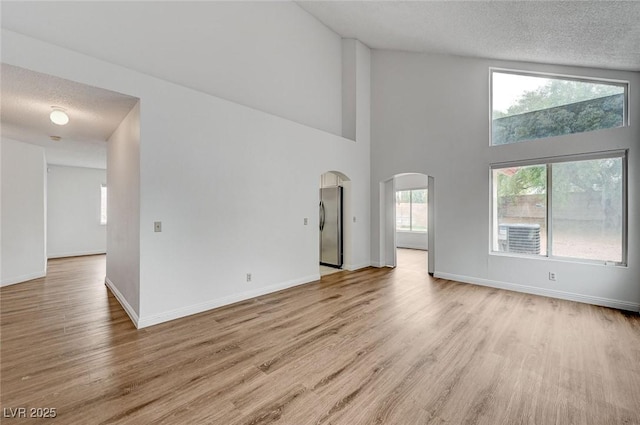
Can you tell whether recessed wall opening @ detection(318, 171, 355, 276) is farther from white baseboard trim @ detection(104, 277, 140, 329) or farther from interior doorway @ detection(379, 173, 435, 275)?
white baseboard trim @ detection(104, 277, 140, 329)

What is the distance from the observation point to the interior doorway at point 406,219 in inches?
264

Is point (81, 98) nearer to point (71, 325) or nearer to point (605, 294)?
point (71, 325)

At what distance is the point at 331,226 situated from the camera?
6566mm

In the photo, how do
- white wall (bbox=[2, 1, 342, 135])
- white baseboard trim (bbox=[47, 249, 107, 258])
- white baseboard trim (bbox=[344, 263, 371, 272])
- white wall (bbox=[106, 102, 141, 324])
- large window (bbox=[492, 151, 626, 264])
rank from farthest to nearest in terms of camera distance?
white baseboard trim (bbox=[47, 249, 107, 258]) → white baseboard trim (bbox=[344, 263, 371, 272]) → large window (bbox=[492, 151, 626, 264]) → white wall (bbox=[106, 102, 141, 324]) → white wall (bbox=[2, 1, 342, 135])

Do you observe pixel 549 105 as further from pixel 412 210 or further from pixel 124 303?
pixel 124 303

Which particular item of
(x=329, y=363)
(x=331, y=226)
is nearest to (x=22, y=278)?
(x=331, y=226)

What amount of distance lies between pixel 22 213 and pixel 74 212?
342cm

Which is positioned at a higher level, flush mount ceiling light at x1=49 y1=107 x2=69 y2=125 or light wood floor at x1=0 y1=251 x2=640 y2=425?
flush mount ceiling light at x1=49 y1=107 x2=69 y2=125

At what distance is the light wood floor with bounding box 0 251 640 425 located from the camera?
1858 millimetres

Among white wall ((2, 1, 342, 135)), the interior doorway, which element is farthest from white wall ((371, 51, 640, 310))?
white wall ((2, 1, 342, 135))

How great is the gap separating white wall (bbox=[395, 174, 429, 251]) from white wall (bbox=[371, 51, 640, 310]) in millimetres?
3624

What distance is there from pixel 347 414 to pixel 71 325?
11.4ft

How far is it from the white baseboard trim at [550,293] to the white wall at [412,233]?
4251 mm

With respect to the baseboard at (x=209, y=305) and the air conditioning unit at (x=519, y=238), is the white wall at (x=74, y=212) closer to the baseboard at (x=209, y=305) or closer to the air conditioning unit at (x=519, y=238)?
the baseboard at (x=209, y=305)
